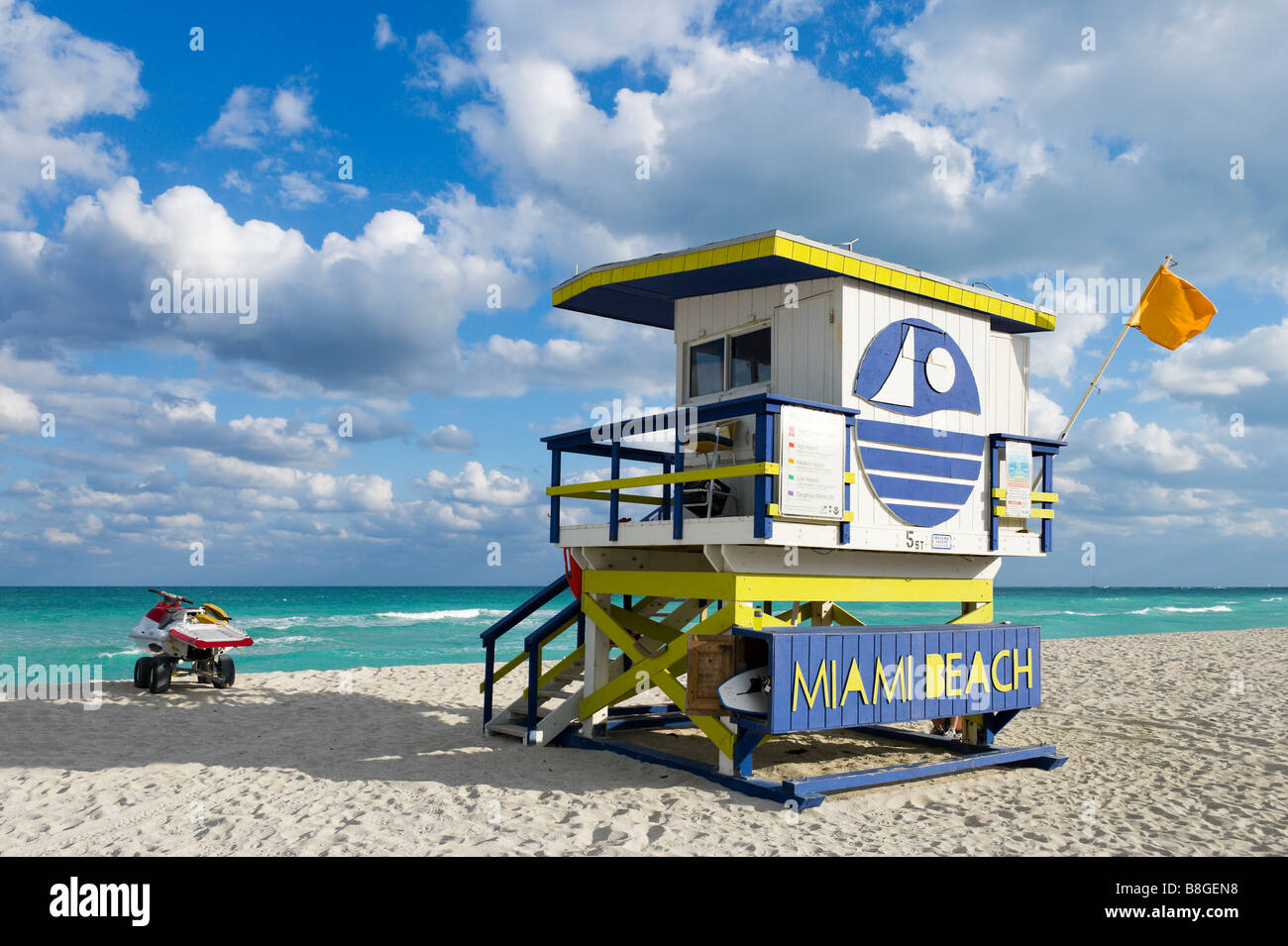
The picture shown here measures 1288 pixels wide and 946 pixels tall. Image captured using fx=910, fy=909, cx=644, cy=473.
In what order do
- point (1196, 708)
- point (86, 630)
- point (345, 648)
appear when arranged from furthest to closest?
point (86, 630), point (345, 648), point (1196, 708)

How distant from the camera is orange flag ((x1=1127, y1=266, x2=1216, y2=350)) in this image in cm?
1007

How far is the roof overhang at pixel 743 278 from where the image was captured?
8.34 m

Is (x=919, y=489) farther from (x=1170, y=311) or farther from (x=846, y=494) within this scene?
(x=1170, y=311)

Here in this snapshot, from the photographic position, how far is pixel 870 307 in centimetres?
877

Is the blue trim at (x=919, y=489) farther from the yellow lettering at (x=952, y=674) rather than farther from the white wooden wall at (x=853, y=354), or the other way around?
the yellow lettering at (x=952, y=674)

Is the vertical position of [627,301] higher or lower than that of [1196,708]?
higher

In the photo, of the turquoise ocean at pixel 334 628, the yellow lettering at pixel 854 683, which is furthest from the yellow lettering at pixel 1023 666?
the turquoise ocean at pixel 334 628

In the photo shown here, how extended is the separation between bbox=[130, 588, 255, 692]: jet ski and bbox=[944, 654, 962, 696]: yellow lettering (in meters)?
11.2

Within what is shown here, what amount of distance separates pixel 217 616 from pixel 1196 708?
52.8 ft

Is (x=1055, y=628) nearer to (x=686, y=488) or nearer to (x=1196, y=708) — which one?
(x=1196, y=708)

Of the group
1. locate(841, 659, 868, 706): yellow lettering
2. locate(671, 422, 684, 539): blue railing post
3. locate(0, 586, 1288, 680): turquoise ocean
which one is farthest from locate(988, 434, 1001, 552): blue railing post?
locate(0, 586, 1288, 680): turquoise ocean

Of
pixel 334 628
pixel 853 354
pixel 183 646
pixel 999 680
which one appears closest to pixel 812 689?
pixel 999 680

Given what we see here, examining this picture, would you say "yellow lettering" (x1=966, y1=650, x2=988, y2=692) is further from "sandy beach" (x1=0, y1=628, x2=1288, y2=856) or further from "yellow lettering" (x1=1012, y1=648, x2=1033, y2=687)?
"sandy beach" (x1=0, y1=628, x2=1288, y2=856)
